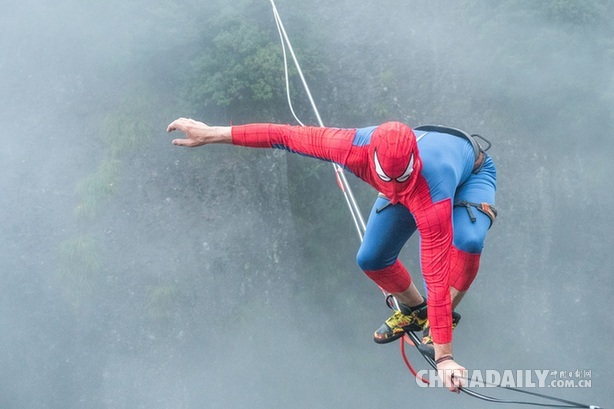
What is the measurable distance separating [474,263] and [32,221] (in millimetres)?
7089

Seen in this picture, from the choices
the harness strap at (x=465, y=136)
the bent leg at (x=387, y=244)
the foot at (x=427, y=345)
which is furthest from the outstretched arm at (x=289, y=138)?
the foot at (x=427, y=345)

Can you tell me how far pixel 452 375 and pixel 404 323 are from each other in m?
1.00

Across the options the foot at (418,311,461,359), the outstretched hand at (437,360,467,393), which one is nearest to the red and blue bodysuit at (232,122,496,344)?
the outstretched hand at (437,360,467,393)

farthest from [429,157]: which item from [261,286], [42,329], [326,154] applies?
[42,329]

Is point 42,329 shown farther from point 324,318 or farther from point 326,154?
point 326,154

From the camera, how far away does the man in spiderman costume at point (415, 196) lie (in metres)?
3.41

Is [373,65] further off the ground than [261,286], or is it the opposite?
[373,65]

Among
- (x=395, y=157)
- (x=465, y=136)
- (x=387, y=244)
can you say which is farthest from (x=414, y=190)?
(x=465, y=136)

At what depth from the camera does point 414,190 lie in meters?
3.56

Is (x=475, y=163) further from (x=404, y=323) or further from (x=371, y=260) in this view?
(x=404, y=323)

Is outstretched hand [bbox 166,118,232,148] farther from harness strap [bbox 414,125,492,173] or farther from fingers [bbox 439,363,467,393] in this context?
fingers [bbox 439,363,467,393]

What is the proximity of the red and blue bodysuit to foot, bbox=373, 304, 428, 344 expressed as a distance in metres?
0.20

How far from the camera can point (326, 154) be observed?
146 inches

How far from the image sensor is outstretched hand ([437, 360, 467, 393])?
129 inches
